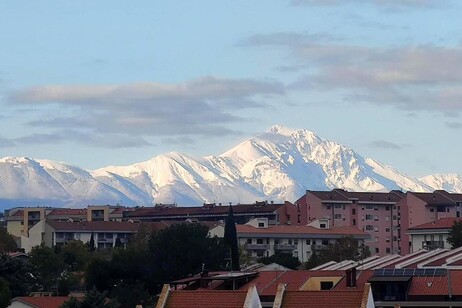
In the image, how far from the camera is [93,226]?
196 metres

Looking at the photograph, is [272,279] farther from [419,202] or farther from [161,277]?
[419,202]

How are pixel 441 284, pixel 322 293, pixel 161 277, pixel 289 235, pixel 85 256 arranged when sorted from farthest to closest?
pixel 289 235 < pixel 85 256 < pixel 161 277 < pixel 441 284 < pixel 322 293

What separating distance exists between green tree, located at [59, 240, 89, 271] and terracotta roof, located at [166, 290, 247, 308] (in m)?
80.1

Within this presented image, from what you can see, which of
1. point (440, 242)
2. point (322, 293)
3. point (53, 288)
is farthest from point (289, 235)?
point (322, 293)

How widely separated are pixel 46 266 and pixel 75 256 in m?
16.8

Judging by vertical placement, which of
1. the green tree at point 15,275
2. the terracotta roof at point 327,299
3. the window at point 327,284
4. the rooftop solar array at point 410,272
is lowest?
the terracotta roof at point 327,299

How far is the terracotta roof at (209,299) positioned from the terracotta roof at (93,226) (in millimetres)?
125865

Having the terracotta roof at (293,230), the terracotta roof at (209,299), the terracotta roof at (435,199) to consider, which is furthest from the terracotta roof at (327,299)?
the terracotta roof at (435,199)

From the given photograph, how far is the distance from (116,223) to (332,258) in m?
63.4

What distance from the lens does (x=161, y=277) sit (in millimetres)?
111062

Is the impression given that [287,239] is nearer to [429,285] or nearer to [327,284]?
[327,284]

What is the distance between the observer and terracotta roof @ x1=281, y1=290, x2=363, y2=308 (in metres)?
62.8

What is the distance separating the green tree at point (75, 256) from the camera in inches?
5827

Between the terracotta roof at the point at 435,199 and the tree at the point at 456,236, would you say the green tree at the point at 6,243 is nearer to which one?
the tree at the point at 456,236
